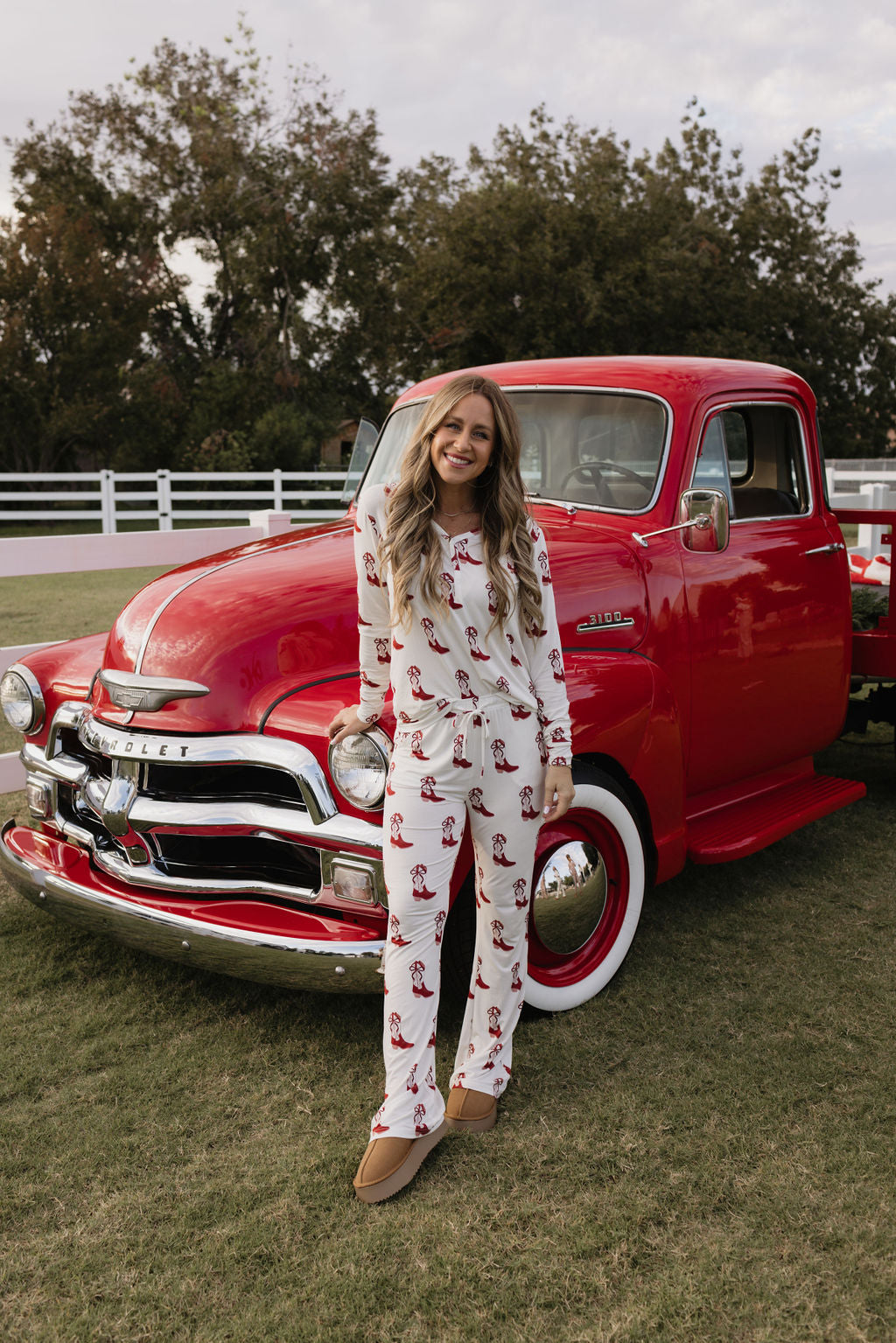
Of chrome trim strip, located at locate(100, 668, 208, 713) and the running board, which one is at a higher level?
chrome trim strip, located at locate(100, 668, 208, 713)

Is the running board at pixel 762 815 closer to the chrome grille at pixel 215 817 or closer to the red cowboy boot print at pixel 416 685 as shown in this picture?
the chrome grille at pixel 215 817

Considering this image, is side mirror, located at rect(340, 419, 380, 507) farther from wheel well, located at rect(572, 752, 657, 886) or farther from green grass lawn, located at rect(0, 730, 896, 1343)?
green grass lawn, located at rect(0, 730, 896, 1343)

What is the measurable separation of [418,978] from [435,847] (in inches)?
12.0

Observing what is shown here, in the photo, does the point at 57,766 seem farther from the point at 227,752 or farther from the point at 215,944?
the point at 215,944

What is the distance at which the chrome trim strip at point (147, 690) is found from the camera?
316cm

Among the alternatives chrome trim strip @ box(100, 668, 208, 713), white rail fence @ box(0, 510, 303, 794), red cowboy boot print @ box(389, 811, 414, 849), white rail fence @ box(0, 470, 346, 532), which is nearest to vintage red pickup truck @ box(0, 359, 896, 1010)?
chrome trim strip @ box(100, 668, 208, 713)

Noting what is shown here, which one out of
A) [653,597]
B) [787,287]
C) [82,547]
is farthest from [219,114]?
[653,597]

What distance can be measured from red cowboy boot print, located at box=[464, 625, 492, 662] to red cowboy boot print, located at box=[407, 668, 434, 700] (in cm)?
13

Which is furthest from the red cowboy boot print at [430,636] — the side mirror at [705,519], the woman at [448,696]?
the side mirror at [705,519]

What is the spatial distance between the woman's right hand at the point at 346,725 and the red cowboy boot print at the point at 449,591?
1.39 ft

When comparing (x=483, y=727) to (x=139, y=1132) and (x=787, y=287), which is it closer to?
(x=139, y=1132)

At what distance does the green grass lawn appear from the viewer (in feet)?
7.36

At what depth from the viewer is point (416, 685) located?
256 centimetres

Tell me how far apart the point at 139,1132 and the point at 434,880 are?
1018 millimetres
